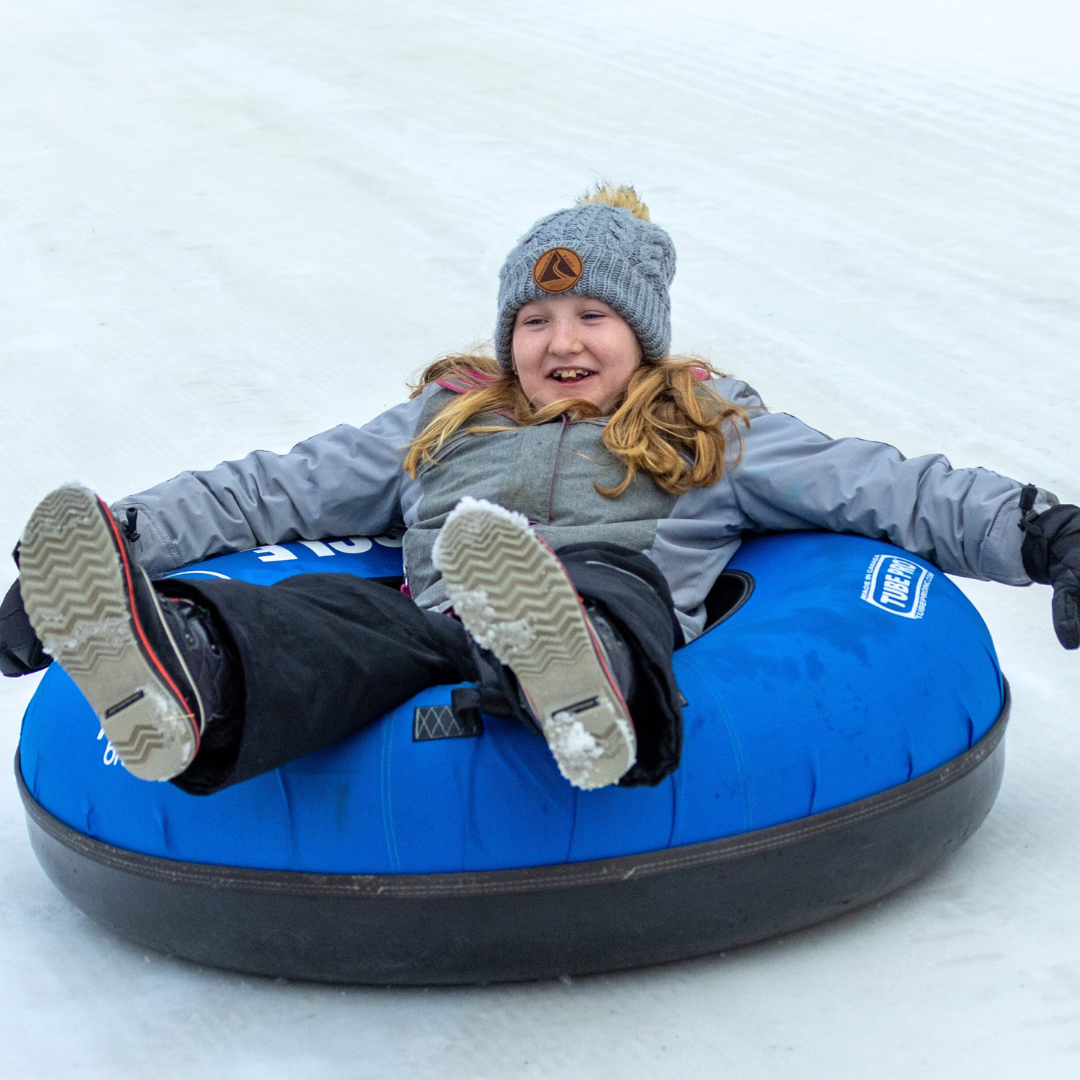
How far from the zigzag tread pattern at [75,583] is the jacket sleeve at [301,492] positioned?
0.67 m

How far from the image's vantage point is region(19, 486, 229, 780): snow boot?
4.10ft

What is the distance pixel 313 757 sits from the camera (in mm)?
1474

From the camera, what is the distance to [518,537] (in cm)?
125

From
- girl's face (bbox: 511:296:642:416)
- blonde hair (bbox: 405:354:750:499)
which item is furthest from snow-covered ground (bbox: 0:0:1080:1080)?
girl's face (bbox: 511:296:642:416)

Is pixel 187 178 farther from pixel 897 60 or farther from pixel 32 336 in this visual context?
pixel 897 60

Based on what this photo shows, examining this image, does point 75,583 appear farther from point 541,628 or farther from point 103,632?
point 541,628

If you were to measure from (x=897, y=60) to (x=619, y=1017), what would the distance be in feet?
15.0

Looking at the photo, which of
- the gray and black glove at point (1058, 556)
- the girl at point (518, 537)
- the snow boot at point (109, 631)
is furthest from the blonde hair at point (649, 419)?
the snow boot at point (109, 631)

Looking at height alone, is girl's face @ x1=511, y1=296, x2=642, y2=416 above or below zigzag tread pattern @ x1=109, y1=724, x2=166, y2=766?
above

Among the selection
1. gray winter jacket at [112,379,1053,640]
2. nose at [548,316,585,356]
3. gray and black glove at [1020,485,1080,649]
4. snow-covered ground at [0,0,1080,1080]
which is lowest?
snow-covered ground at [0,0,1080,1080]

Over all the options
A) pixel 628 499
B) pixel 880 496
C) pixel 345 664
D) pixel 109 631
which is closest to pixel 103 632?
pixel 109 631

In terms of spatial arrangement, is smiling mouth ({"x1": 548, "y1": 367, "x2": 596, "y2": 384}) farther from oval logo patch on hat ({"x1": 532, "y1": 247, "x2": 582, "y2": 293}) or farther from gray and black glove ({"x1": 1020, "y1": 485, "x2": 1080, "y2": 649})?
gray and black glove ({"x1": 1020, "y1": 485, "x2": 1080, "y2": 649})

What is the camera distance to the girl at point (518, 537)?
49.4 inches

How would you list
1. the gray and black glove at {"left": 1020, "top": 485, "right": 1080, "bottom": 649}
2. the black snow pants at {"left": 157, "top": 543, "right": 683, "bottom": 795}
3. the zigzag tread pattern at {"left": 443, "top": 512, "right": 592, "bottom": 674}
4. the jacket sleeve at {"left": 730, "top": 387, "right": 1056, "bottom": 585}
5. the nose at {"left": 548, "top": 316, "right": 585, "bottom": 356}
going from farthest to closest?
the nose at {"left": 548, "top": 316, "right": 585, "bottom": 356} → the jacket sleeve at {"left": 730, "top": 387, "right": 1056, "bottom": 585} → the gray and black glove at {"left": 1020, "top": 485, "right": 1080, "bottom": 649} → the black snow pants at {"left": 157, "top": 543, "right": 683, "bottom": 795} → the zigzag tread pattern at {"left": 443, "top": 512, "right": 592, "bottom": 674}
